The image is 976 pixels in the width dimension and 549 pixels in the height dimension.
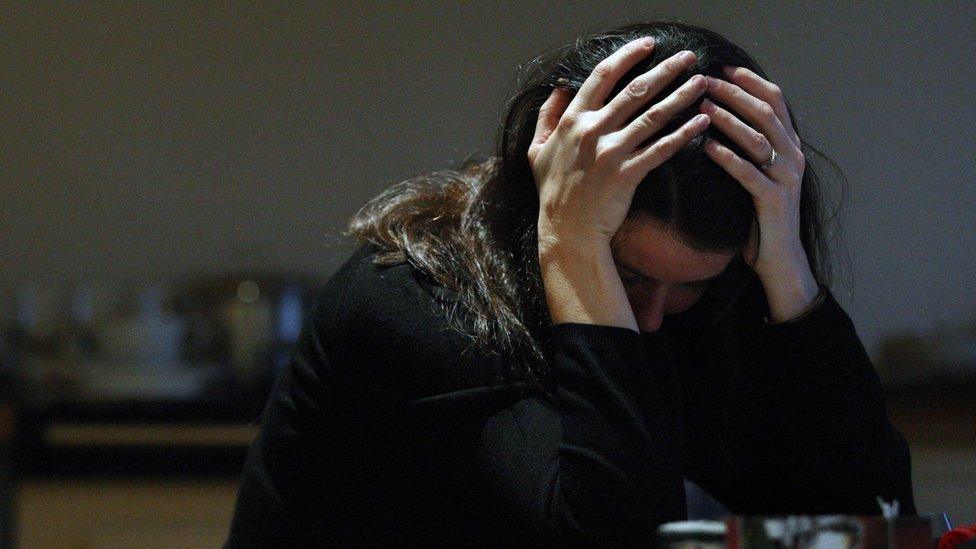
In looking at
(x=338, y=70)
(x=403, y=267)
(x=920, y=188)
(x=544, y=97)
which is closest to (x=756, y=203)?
(x=544, y=97)

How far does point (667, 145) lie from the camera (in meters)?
0.80

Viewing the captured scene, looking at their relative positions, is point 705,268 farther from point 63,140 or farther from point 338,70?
point 63,140

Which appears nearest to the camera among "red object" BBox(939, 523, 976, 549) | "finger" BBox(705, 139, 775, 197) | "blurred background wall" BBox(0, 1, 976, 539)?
"red object" BBox(939, 523, 976, 549)

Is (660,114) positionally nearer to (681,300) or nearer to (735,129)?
(735,129)

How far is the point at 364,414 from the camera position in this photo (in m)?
0.96

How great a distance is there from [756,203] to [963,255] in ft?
6.70

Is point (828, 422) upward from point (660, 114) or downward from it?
downward

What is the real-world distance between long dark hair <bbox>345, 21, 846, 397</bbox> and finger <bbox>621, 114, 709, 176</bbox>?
2 cm

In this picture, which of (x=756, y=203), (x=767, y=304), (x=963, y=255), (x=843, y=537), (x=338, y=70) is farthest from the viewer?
(x=338, y=70)

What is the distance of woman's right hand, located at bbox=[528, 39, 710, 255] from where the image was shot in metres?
0.81

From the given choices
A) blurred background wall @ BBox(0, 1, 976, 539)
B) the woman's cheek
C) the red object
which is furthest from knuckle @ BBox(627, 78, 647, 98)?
blurred background wall @ BBox(0, 1, 976, 539)

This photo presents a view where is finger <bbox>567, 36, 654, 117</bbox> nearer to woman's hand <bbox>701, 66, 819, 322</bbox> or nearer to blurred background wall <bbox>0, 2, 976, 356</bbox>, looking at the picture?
woman's hand <bbox>701, 66, 819, 322</bbox>

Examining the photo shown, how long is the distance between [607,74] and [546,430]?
0.28 meters

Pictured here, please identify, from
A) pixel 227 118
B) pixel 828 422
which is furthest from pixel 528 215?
pixel 227 118
